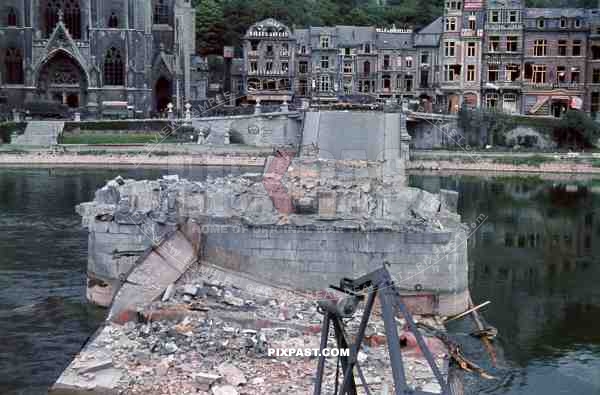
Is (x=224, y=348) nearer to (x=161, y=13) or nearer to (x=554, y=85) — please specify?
(x=554, y=85)

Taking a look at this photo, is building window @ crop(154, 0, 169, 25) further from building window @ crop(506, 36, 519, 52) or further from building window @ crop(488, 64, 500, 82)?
building window @ crop(506, 36, 519, 52)

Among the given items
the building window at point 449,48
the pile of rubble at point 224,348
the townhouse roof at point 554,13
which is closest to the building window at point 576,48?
the townhouse roof at point 554,13

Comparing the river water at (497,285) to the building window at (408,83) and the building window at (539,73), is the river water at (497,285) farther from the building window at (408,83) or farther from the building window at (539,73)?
the building window at (408,83)

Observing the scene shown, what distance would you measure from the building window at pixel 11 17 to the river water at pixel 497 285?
37.6m

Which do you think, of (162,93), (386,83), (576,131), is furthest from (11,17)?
(576,131)

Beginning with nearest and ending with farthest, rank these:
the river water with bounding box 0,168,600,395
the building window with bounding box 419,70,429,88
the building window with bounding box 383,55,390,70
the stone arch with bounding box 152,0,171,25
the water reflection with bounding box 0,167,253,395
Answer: the water reflection with bounding box 0,167,253,395 < the river water with bounding box 0,168,600,395 < the building window with bounding box 419,70,429,88 < the building window with bounding box 383,55,390,70 < the stone arch with bounding box 152,0,171,25

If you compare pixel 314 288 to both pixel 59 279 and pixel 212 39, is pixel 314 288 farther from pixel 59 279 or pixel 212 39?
pixel 212 39

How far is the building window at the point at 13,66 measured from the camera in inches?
3738

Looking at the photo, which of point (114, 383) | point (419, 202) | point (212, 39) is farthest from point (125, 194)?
point (212, 39)

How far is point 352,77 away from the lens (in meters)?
103

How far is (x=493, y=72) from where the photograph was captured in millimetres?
95812

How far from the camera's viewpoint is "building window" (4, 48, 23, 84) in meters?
94.9

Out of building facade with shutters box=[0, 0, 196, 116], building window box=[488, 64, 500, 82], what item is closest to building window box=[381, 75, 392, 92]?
building window box=[488, 64, 500, 82]

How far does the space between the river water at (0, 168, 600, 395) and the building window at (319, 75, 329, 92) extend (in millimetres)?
43095
